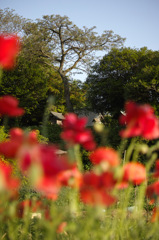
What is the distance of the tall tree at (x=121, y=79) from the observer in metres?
12.9

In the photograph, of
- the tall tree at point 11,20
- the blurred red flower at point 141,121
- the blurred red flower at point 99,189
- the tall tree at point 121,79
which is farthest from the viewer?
the tall tree at point 11,20

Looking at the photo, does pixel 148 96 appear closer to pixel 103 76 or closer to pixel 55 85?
pixel 103 76

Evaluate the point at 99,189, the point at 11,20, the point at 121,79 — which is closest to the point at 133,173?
the point at 99,189

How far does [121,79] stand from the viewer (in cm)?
1514

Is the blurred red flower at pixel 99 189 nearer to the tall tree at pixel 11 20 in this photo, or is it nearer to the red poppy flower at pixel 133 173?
the red poppy flower at pixel 133 173

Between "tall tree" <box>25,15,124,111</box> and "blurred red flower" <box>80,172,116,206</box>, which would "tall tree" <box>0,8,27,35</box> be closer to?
"tall tree" <box>25,15,124,111</box>

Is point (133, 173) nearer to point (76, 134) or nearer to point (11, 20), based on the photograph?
point (76, 134)

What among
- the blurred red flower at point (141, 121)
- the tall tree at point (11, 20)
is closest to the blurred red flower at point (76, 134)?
the blurred red flower at point (141, 121)

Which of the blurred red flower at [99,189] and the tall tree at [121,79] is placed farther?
the tall tree at [121,79]

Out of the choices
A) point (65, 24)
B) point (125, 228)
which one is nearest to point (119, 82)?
point (65, 24)

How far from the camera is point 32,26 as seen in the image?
16.3m

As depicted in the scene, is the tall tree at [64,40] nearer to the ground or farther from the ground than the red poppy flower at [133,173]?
farther from the ground

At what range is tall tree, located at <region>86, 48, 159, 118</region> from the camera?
1290 centimetres

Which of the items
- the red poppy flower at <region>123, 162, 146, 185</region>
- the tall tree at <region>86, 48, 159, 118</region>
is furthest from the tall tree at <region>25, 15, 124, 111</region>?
the red poppy flower at <region>123, 162, 146, 185</region>
